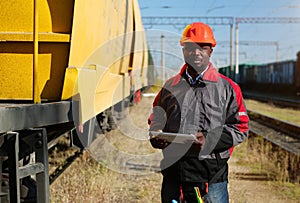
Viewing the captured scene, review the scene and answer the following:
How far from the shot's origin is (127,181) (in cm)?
719

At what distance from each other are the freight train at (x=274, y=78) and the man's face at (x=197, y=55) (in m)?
30.4

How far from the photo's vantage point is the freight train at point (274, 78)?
3479 cm

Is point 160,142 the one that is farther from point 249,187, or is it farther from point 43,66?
point 249,187

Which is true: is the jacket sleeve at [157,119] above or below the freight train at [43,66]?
below

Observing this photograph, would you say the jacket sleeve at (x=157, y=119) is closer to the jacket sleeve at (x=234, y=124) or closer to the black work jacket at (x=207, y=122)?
the black work jacket at (x=207, y=122)

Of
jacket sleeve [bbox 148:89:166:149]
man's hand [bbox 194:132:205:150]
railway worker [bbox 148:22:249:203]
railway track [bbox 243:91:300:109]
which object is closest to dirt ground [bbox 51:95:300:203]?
jacket sleeve [bbox 148:89:166:149]

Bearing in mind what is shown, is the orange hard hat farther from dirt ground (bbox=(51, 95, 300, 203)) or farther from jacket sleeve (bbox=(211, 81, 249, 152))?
dirt ground (bbox=(51, 95, 300, 203))

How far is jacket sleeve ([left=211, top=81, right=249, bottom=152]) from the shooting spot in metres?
3.17

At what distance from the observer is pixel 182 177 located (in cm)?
322

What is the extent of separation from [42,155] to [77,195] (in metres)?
2.49

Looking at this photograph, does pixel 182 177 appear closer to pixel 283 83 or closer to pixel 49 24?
pixel 49 24

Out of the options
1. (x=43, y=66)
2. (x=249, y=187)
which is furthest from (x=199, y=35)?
(x=249, y=187)

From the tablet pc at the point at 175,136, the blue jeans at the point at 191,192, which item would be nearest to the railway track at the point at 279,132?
the blue jeans at the point at 191,192

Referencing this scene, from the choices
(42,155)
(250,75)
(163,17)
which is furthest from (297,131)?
(250,75)
